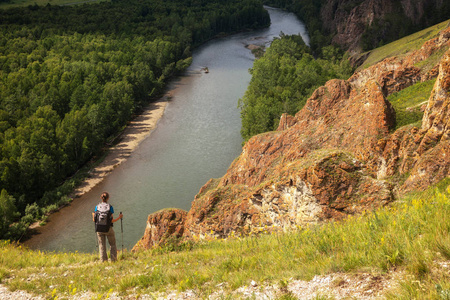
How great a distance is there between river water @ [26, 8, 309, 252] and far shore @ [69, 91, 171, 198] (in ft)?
3.34

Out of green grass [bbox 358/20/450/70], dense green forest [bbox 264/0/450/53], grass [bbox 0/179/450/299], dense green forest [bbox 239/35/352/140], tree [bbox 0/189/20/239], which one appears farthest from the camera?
dense green forest [bbox 264/0/450/53]

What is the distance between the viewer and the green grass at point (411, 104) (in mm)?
19953

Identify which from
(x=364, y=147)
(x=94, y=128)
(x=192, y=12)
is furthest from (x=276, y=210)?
(x=192, y=12)

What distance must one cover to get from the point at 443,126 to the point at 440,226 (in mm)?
9111

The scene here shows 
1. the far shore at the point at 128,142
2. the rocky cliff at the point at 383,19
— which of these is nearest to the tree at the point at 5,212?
the far shore at the point at 128,142

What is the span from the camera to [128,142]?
63125 millimetres

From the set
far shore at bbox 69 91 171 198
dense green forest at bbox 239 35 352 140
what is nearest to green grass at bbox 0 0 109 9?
far shore at bbox 69 91 171 198

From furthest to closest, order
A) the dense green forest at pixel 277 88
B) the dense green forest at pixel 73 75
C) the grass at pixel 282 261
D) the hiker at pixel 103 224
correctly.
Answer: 1. the dense green forest at pixel 277 88
2. the dense green forest at pixel 73 75
3. the hiker at pixel 103 224
4. the grass at pixel 282 261

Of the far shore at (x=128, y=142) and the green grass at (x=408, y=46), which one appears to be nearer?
the far shore at (x=128, y=142)

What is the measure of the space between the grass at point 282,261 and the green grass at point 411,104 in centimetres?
773

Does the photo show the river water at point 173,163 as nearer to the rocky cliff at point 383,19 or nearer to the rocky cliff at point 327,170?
the rocky cliff at point 327,170

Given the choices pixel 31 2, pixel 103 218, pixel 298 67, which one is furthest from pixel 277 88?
pixel 31 2

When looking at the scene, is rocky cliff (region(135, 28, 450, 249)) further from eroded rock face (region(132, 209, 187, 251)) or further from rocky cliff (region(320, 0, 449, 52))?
rocky cliff (region(320, 0, 449, 52))

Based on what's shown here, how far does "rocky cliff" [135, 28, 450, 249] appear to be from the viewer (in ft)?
52.2
